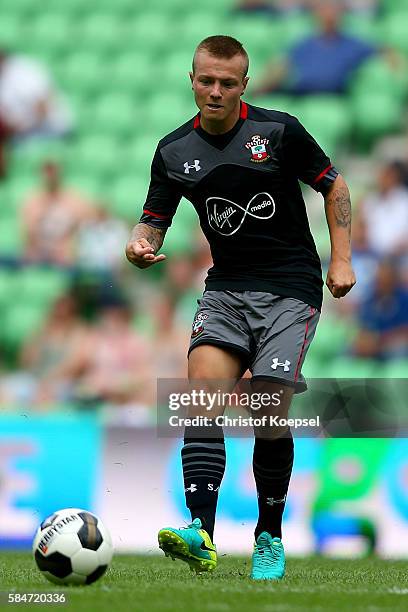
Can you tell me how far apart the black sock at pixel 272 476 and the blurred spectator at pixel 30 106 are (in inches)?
331

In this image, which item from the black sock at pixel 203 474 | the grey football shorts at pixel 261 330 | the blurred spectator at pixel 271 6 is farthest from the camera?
the blurred spectator at pixel 271 6

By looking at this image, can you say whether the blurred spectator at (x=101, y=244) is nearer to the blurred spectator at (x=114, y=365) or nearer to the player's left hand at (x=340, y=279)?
the blurred spectator at (x=114, y=365)

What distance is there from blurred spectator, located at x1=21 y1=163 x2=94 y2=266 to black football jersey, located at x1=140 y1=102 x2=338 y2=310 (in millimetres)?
5953

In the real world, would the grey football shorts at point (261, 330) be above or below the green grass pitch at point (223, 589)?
above

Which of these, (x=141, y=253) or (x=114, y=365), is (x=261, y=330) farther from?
(x=114, y=365)

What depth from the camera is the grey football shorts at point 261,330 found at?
4.82m

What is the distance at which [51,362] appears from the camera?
9.99 metres

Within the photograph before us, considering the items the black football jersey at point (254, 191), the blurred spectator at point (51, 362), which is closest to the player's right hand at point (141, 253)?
the black football jersey at point (254, 191)

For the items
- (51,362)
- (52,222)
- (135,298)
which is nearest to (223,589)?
(51,362)

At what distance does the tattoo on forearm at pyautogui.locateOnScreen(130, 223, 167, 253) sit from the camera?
5.09 metres

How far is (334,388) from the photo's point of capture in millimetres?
8523

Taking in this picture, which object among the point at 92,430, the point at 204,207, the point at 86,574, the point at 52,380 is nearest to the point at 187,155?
the point at 204,207

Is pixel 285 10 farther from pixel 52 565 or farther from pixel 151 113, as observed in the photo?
pixel 52 565

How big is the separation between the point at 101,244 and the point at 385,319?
2.66 metres
